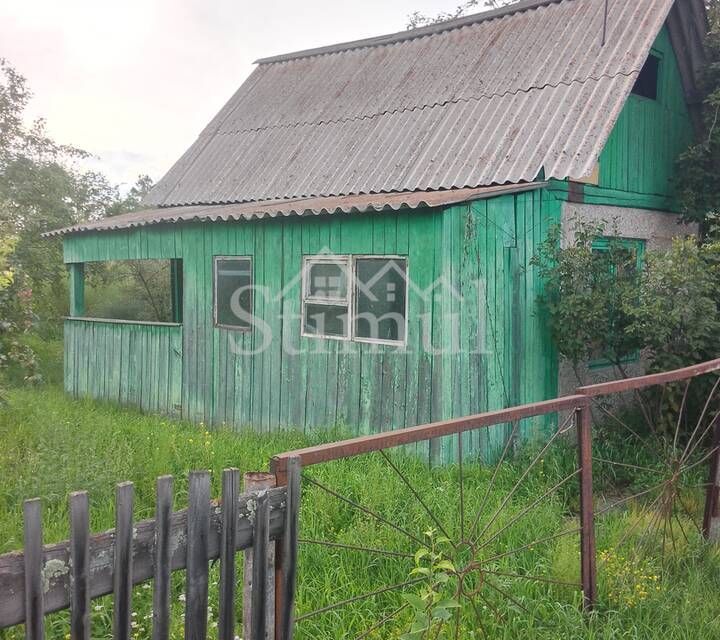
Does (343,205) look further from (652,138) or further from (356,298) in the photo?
(652,138)

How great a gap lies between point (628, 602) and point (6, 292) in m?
6.22

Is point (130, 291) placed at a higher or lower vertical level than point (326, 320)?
higher

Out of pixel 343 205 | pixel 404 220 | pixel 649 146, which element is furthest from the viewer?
pixel 649 146

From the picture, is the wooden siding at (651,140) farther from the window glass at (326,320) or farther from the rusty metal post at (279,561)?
the rusty metal post at (279,561)

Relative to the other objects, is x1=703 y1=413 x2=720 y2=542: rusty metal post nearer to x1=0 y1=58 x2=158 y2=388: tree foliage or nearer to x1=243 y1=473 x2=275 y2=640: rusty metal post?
x1=243 y1=473 x2=275 y2=640: rusty metal post

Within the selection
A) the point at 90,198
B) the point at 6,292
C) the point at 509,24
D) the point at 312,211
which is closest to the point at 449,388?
the point at 312,211

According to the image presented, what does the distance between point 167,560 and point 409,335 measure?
208 inches

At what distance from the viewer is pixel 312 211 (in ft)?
25.2

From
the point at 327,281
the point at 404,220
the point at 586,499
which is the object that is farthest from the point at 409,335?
the point at 586,499

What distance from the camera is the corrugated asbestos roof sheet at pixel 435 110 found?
8172 mm

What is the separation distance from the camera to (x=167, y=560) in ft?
7.14

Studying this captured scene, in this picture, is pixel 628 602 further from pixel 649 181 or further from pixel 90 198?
pixel 90 198

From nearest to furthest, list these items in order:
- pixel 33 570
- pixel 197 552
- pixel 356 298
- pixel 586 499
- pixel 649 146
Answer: pixel 33 570
pixel 197 552
pixel 586 499
pixel 356 298
pixel 649 146

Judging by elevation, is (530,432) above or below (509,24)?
below
